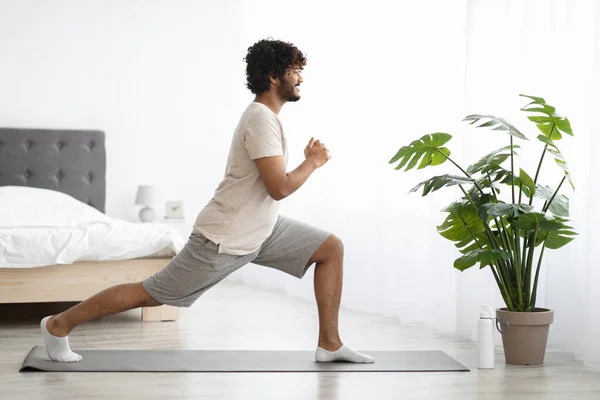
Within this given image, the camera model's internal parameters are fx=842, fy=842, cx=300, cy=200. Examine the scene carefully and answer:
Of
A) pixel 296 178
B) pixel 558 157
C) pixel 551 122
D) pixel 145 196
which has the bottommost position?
pixel 145 196

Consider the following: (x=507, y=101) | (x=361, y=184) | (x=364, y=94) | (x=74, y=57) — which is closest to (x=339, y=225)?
(x=361, y=184)

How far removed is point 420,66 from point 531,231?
4.63 feet

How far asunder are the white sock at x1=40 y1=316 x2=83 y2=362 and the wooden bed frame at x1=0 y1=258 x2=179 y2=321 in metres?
1.02

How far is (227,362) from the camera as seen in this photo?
3.19 m

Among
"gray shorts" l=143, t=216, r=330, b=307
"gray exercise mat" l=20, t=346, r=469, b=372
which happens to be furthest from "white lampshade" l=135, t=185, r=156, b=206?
"gray shorts" l=143, t=216, r=330, b=307

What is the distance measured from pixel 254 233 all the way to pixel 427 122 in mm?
1629

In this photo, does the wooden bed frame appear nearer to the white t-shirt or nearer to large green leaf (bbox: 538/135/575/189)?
the white t-shirt

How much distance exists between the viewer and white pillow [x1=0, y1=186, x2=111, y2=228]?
4770mm

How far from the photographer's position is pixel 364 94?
15.9 ft

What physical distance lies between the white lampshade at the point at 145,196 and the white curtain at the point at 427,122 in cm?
97

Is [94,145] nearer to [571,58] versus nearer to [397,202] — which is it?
[397,202]

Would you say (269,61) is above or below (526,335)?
above

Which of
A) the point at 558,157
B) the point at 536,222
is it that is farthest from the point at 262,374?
the point at 558,157

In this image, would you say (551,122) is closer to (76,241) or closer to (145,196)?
(76,241)
